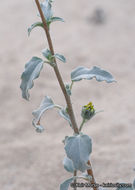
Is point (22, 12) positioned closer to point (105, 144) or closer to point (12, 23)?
point (12, 23)

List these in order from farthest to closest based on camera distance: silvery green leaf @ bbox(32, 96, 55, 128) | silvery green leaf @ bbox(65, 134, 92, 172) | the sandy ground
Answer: the sandy ground
silvery green leaf @ bbox(32, 96, 55, 128)
silvery green leaf @ bbox(65, 134, 92, 172)

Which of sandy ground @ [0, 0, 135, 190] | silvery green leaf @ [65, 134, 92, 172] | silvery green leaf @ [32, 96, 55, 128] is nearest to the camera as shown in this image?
silvery green leaf @ [65, 134, 92, 172]

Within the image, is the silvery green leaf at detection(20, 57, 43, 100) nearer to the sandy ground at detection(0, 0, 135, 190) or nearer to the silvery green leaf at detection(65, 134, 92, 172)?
the silvery green leaf at detection(65, 134, 92, 172)

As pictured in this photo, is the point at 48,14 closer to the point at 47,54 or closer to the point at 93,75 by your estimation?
the point at 47,54

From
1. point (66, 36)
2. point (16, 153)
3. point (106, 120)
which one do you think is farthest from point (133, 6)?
point (16, 153)

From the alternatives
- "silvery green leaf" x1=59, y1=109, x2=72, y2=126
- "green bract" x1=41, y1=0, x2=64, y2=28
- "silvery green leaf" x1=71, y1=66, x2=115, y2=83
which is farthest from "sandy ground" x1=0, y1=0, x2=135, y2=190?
"green bract" x1=41, y1=0, x2=64, y2=28

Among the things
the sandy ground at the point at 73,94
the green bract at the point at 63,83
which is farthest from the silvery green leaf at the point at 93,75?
the sandy ground at the point at 73,94
